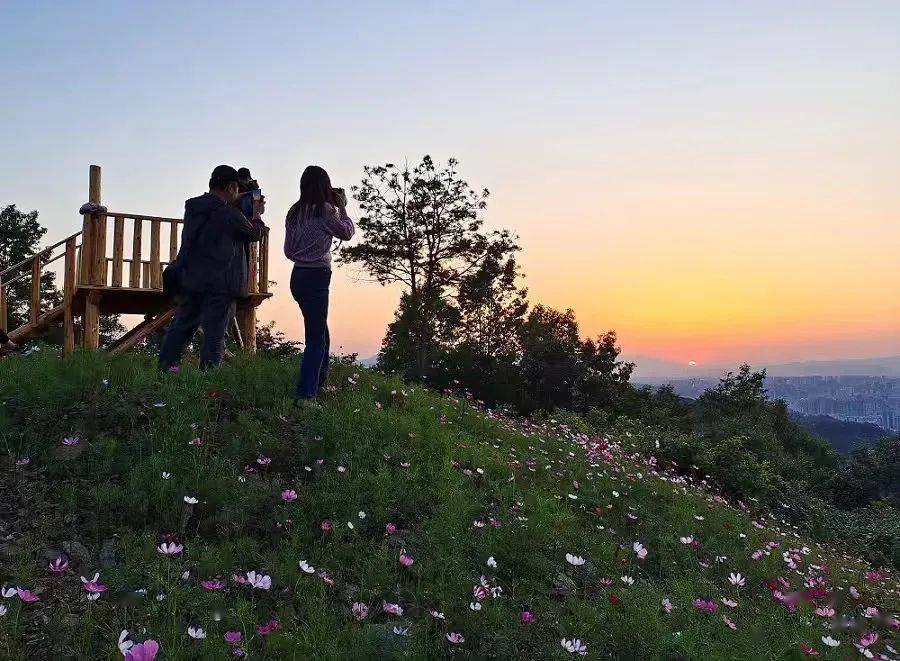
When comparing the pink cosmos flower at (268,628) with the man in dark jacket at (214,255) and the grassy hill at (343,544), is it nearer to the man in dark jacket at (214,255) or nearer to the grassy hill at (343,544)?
the grassy hill at (343,544)

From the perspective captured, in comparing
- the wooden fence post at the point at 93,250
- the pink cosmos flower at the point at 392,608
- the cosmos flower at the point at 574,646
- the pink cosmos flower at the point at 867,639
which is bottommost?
the pink cosmos flower at the point at 867,639

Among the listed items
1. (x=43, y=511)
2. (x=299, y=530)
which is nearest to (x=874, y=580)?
(x=299, y=530)

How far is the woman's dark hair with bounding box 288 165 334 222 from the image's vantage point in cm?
693

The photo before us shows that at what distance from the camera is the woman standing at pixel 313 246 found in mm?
6859

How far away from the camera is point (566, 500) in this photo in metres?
6.67

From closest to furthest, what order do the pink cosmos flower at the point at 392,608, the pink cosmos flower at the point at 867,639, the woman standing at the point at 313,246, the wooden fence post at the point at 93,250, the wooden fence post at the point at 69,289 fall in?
1. the pink cosmos flower at the point at 392,608
2. the pink cosmos flower at the point at 867,639
3. the woman standing at the point at 313,246
4. the wooden fence post at the point at 93,250
5. the wooden fence post at the point at 69,289

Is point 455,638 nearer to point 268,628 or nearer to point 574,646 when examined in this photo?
point 574,646

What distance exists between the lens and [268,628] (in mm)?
3549

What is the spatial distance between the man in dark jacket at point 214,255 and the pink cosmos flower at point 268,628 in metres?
4.33

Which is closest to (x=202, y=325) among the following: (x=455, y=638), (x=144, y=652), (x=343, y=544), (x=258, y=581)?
(x=343, y=544)

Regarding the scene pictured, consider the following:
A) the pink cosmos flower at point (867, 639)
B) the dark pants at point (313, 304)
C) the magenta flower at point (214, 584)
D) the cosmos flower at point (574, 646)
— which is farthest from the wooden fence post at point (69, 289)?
the pink cosmos flower at point (867, 639)

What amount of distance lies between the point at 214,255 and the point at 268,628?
4.65 meters

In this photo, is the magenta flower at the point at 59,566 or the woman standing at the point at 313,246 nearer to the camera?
the magenta flower at the point at 59,566

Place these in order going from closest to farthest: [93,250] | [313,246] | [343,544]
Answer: [343,544], [313,246], [93,250]
